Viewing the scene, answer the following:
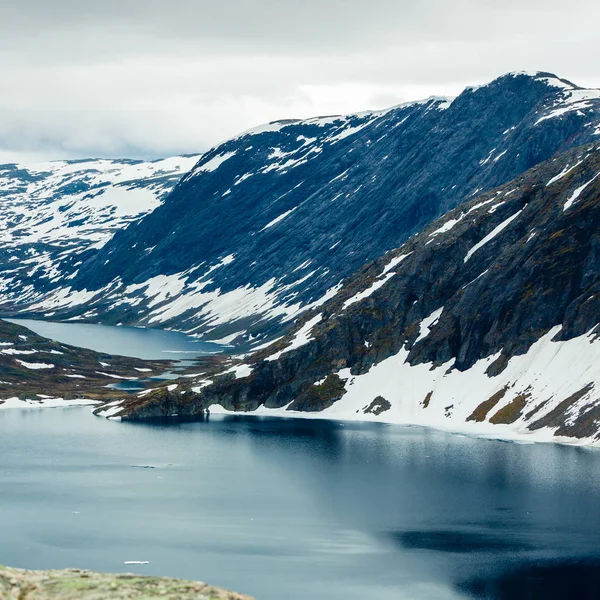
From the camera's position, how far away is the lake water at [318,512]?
86188 millimetres

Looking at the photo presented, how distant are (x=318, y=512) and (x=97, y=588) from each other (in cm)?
7602

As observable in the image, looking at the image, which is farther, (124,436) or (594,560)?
(124,436)

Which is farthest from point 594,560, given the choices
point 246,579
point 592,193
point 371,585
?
point 592,193

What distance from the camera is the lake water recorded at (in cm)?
8619

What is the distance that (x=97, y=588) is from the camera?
38.1 m

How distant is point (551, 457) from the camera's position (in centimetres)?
13788

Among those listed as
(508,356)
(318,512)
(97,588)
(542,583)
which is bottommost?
(542,583)

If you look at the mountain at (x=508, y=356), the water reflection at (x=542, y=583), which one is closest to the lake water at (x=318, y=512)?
the water reflection at (x=542, y=583)

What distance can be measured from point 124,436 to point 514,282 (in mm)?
75159

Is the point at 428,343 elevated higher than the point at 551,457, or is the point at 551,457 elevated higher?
the point at 428,343

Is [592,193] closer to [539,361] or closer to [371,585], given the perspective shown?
[539,361]

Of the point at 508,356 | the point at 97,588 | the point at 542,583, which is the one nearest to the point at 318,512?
the point at 542,583

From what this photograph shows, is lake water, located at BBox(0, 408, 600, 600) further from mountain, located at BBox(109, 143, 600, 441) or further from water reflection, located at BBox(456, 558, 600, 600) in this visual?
mountain, located at BBox(109, 143, 600, 441)

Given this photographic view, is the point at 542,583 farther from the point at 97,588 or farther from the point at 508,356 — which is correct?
the point at 508,356
